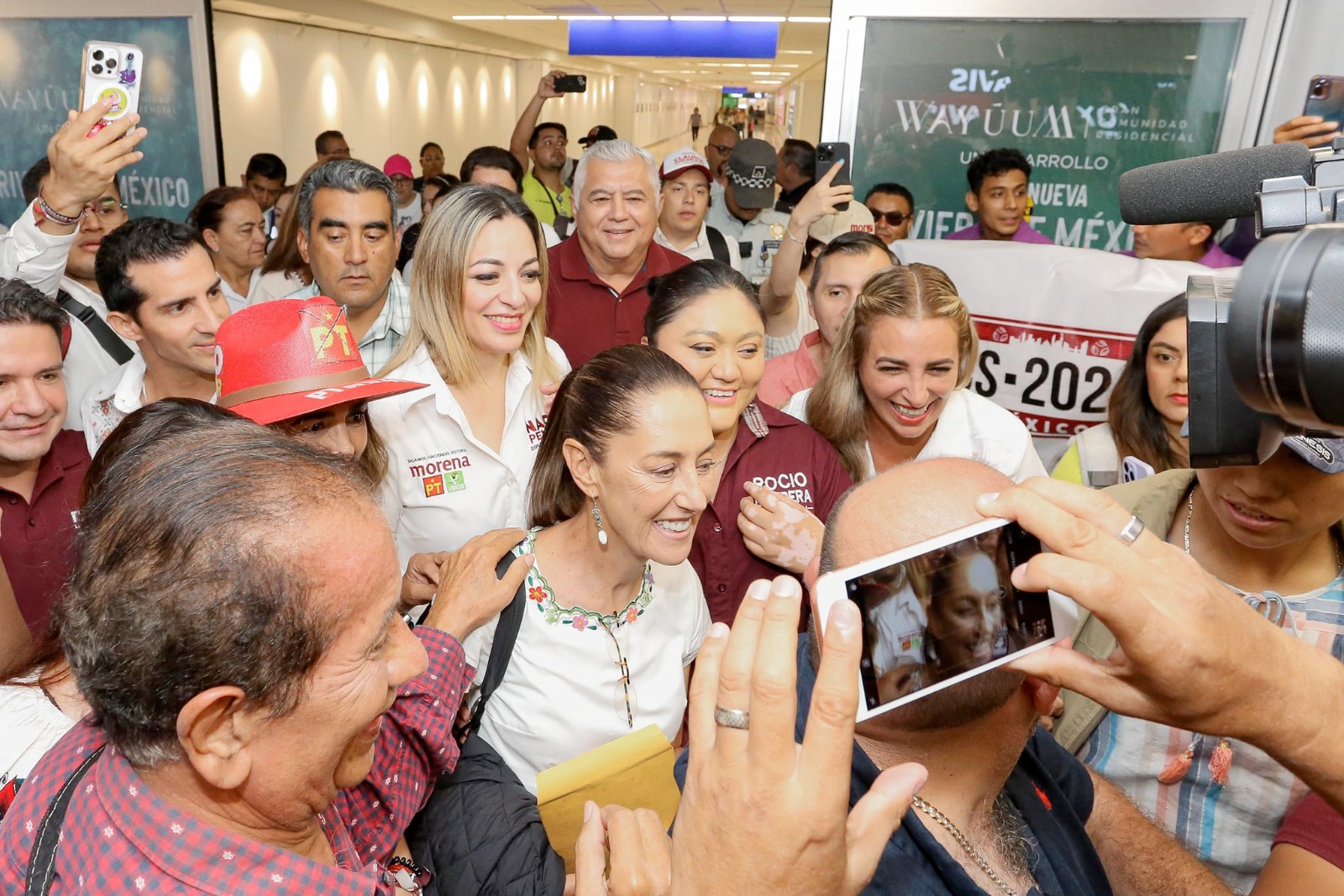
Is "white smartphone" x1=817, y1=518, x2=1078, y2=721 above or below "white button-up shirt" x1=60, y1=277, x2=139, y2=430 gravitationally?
above

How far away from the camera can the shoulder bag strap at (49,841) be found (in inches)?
34.8

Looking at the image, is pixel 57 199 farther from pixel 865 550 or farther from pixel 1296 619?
pixel 1296 619

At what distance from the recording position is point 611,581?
1888 millimetres

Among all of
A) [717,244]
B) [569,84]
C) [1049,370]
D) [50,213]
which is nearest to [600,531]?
[1049,370]

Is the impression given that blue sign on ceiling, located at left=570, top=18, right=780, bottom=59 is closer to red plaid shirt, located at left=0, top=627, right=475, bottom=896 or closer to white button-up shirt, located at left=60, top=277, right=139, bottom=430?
white button-up shirt, located at left=60, top=277, right=139, bottom=430

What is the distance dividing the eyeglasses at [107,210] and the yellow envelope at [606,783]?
11.4 feet

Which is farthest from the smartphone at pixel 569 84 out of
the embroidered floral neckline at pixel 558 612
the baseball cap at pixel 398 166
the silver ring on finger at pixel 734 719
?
the silver ring on finger at pixel 734 719

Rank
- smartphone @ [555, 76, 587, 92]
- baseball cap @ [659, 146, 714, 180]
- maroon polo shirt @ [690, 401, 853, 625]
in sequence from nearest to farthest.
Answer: maroon polo shirt @ [690, 401, 853, 625], baseball cap @ [659, 146, 714, 180], smartphone @ [555, 76, 587, 92]

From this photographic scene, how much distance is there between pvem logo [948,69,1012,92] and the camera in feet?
13.3

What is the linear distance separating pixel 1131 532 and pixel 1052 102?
385 cm

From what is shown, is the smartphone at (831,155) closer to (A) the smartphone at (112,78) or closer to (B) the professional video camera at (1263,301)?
(A) the smartphone at (112,78)

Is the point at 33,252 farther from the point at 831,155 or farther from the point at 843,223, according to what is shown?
the point at 843,223

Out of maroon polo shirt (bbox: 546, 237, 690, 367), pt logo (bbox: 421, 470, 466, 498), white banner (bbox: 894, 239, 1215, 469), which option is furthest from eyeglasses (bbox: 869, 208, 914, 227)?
pt logo (bbox: 421, 470, 466, 498)

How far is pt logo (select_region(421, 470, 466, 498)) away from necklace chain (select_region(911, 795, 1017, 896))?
5.22ft
